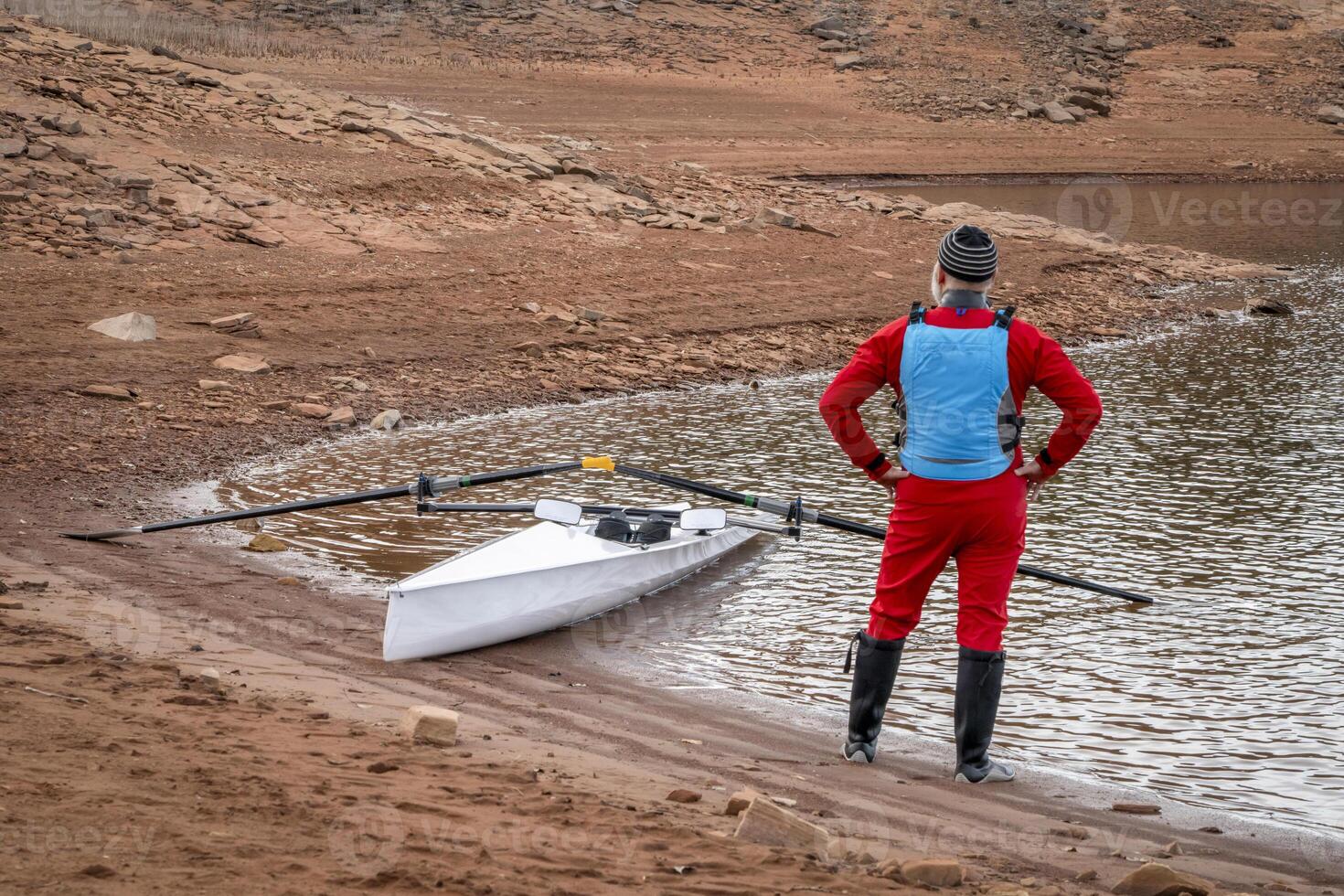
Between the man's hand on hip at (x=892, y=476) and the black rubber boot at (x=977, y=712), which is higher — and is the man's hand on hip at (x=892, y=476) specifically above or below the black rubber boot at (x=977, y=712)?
above

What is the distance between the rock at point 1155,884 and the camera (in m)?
4.06

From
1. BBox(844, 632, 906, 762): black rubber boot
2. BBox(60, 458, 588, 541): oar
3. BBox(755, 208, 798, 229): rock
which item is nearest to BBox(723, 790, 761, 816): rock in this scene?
BBox(844, 632, 906, 762): black rubber boot

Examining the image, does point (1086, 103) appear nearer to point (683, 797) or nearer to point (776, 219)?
point (776, 219)

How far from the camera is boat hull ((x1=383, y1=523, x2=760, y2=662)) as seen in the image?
6466mm

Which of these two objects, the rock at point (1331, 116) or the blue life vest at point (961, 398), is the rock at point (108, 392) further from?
the rock at point (1331, 116)

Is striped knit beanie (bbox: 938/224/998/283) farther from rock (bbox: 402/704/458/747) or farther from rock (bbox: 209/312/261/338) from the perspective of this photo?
rock (bbox: 209/312/261/338)

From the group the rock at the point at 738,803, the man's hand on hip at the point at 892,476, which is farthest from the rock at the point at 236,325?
the rock at the point at 738,803

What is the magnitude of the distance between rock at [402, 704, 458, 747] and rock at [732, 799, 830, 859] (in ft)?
4.34

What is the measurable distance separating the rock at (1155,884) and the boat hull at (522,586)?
3444 millimetres

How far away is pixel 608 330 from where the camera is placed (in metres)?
14.5

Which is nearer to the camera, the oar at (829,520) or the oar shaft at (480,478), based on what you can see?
the oar at (829,520)

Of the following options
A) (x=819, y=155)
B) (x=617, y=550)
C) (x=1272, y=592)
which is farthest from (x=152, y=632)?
(x=819, y=155)

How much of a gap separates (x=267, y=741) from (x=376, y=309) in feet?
32.0

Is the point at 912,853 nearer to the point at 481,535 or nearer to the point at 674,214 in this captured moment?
the point at 481,535
